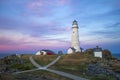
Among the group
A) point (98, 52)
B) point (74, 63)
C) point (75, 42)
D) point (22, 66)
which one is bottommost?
point (22, 66)

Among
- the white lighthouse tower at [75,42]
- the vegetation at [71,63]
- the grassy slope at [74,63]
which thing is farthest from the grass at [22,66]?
the white lighthouse tower at [75,42]

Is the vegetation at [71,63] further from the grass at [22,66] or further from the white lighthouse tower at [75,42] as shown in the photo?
the white lighthouse tower at [75,42]

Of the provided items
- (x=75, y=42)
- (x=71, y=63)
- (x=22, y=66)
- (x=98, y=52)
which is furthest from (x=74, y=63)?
(x=75, y=42)

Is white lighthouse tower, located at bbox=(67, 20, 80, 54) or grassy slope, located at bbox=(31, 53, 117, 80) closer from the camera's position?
grassy slope, located at bbox=(31, 53, 117, 80)

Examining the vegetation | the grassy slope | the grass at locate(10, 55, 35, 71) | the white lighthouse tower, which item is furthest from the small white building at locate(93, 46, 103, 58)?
A: the grass at locate(10, 55, 35, 71)

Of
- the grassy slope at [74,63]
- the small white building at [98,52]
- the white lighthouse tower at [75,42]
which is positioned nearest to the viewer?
the grassy slope at [74,63]

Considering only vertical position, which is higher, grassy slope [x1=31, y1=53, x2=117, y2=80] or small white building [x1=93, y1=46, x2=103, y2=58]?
small white building [x1=93, y1=46, x2=103, y2=58]

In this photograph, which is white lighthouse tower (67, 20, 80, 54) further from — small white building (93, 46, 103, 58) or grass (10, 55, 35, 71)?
grass (10, 55, 35, 71)

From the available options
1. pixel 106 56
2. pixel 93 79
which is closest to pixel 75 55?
pixel 106 56

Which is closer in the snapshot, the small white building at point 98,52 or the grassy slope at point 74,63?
the grassy slope at point 74,63

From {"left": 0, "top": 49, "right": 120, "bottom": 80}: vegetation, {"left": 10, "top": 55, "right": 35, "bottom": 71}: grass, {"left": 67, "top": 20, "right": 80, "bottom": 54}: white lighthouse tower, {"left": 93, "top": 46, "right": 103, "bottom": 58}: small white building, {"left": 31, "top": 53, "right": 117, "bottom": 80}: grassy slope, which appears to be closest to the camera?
{"left": 31, "top": 53, "right": 117, "bottom": 80}: grassy slope

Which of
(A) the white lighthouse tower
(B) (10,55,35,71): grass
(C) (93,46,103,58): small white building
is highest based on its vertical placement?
(A) the white lighthouse tower

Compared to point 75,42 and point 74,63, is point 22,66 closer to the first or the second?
point 74,63

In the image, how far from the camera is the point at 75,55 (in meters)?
85.4
